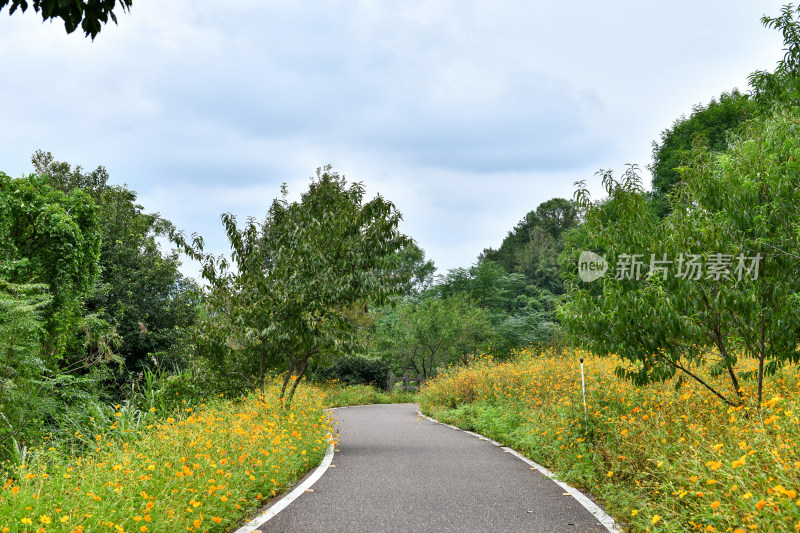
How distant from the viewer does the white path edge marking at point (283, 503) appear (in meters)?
4.97

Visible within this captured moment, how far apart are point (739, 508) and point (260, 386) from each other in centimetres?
927

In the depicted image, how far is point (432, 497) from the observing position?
6242 millimetres

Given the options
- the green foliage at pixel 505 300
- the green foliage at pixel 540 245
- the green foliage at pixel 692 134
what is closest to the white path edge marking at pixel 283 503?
the green foliage at pixel 505 300

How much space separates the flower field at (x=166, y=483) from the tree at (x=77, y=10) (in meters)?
3.14

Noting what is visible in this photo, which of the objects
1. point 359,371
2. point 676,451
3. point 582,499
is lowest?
point 359,371

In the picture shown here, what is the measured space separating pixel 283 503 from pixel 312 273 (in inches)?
213

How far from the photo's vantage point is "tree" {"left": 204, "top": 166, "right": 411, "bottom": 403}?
34.3 feet

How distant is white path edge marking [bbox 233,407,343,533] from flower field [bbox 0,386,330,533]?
0.53 feet

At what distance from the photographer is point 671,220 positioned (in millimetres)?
6723

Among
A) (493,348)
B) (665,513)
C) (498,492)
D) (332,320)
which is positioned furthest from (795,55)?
(493,348)

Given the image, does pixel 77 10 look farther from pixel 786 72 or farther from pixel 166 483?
pixel 786 72

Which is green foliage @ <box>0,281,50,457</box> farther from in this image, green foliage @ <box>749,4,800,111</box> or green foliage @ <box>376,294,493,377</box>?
green foliage @ <box>376,294,493,377</box>

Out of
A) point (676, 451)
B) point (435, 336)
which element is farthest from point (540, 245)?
point (676, 451)

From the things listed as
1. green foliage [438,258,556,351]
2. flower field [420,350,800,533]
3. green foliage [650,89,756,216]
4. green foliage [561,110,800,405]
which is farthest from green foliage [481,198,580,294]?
green foliage [561,110,800,405]
